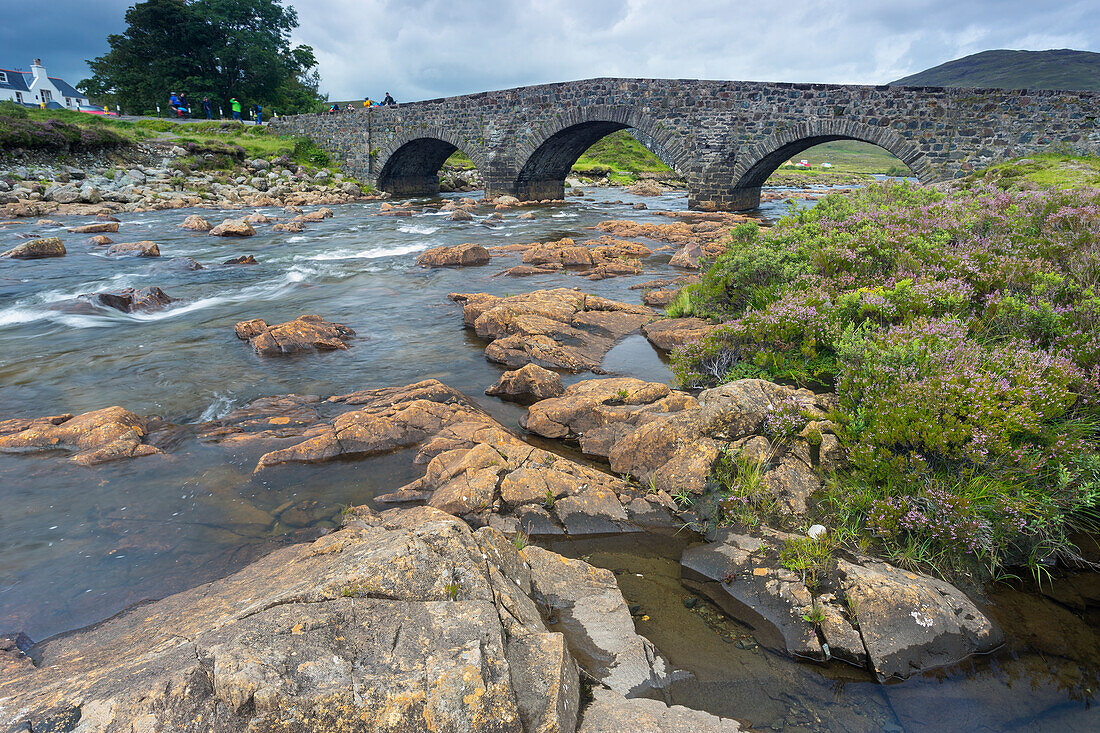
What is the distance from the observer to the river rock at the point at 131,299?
12.8 meters

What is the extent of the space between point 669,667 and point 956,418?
3.06 metres

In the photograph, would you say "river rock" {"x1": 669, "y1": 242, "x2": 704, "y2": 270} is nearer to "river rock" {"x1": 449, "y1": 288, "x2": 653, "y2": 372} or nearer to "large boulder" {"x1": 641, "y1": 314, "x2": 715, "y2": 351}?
"river rock" {"x1": 449, "y1": 288, "x2": 653, "y2": 372}

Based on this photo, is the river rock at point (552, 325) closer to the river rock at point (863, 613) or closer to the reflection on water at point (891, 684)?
the river rock at point (863, 613)

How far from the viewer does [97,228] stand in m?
22.9

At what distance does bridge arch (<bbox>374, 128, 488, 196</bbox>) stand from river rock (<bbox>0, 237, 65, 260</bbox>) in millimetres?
23094

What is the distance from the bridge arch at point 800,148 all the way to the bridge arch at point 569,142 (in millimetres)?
2992

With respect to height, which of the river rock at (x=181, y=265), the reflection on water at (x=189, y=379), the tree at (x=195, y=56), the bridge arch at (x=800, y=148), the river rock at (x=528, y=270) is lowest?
the reflection on water at (x=189, y=379)

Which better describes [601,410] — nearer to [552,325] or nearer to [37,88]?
[552,325]

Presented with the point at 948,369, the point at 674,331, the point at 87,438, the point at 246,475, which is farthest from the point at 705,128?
the point at 87,438

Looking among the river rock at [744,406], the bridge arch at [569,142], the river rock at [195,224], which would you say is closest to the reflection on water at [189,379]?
the river rock at [744,406]

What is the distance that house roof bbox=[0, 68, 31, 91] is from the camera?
3717 inches

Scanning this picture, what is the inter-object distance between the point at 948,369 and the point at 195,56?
76.5 meters

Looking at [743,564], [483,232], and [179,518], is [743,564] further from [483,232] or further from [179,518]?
[483,232]

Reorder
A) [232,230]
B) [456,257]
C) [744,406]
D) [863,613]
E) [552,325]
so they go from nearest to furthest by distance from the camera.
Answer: [863,613] → [744,406] → [552,325] → [456,257] → [232,230]
